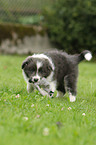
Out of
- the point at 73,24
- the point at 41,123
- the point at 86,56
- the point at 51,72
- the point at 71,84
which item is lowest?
the point at 41,123

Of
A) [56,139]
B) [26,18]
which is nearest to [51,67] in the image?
[56,139]

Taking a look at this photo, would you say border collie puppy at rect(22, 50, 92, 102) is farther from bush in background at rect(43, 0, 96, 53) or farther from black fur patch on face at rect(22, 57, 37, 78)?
bush in background at rect(43, 0, 96, 53)

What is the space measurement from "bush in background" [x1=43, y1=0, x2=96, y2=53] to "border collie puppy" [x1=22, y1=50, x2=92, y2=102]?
292 inches

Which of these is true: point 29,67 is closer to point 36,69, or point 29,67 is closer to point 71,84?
point 36,69

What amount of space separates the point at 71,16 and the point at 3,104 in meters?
9.86

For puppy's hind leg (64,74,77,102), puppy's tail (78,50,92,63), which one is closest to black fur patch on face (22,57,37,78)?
puppy's hind leg (64,74,77,102)

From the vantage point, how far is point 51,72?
4.14 meters

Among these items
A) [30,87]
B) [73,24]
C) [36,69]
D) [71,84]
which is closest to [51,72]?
[36,69]

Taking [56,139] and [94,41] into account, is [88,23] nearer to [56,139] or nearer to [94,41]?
[94,41]

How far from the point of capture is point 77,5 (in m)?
11.9

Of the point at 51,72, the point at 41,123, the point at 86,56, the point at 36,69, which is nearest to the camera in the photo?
the point at 41,123

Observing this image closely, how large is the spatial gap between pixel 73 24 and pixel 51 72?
836 cm

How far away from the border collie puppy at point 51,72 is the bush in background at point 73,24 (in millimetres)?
7409

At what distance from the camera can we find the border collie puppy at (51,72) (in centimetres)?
388
